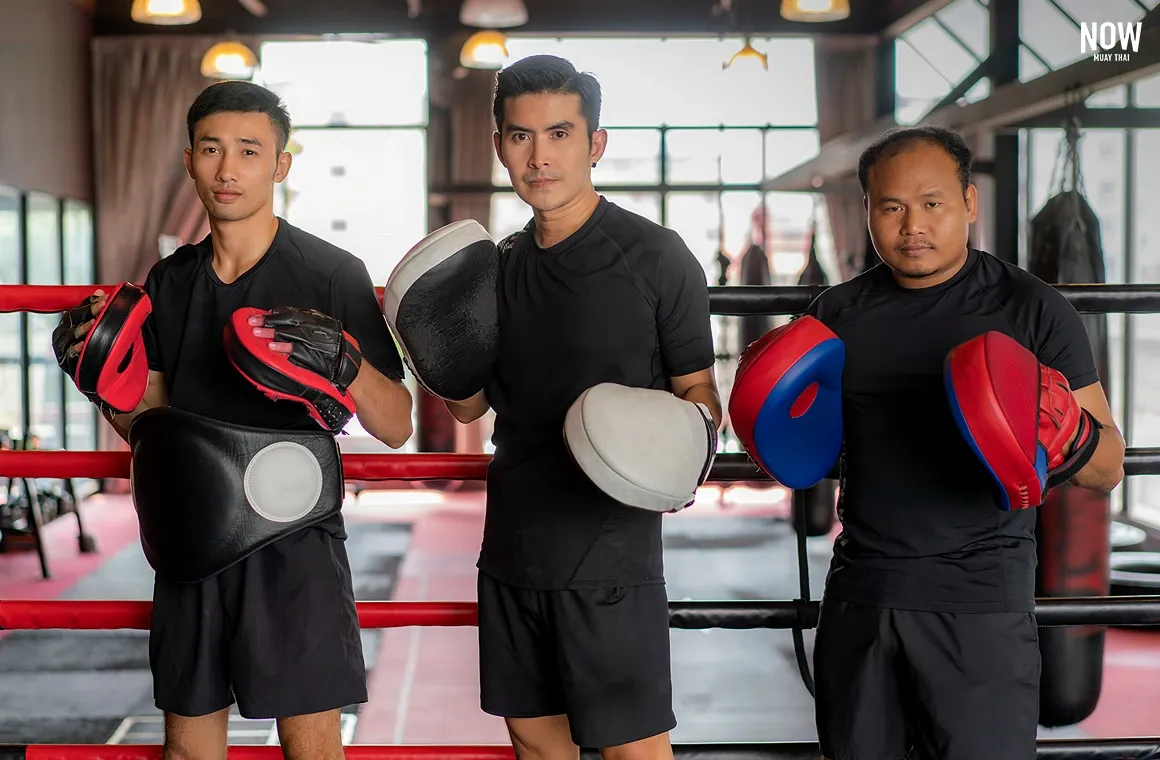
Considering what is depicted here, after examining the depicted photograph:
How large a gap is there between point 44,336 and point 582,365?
7.06m

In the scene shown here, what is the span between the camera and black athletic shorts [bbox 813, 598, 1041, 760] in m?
1.25

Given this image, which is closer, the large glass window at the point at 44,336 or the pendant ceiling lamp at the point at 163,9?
the pendant ceiling lamp at the point at 163,9

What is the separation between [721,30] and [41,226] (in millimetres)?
5152

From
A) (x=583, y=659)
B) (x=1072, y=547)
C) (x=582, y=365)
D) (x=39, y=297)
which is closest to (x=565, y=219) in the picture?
(x=582, y=365)

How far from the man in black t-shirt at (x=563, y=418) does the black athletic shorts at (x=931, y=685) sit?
225 mm

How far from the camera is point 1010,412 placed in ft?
3.64

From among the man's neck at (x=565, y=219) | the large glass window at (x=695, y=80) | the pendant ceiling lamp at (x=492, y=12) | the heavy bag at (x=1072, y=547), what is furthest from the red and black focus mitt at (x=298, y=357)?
the large glass window at (x=695, y=80)

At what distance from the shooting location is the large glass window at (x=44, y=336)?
23.0 ft

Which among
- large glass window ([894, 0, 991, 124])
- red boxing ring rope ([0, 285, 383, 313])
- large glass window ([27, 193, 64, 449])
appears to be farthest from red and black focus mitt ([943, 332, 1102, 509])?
large glass window ([27, 193, 64, 449])

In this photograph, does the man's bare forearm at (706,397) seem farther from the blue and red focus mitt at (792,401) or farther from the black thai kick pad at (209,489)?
the black thai kick pad at (209,489)

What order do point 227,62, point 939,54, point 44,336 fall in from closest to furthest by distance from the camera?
point 227,62 < point 44,336 < point 939,54

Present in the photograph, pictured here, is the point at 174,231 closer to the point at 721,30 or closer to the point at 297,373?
the point at 721,30

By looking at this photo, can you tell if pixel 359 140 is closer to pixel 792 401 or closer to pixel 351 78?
pixel 351 78

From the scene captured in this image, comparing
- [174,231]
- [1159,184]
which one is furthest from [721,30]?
[174,231]
